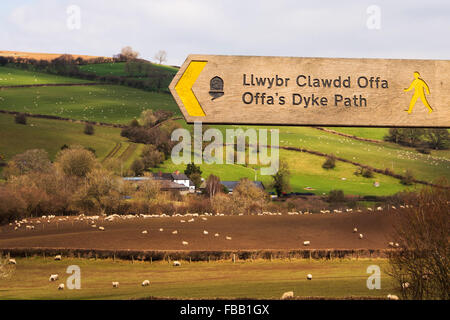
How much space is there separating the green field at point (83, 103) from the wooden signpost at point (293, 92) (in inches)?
6703

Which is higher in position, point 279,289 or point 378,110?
point 378,110

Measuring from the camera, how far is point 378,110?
26.9ft

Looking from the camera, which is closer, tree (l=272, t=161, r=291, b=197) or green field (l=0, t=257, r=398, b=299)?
green field (l=0, t=257, r=398, b=299)

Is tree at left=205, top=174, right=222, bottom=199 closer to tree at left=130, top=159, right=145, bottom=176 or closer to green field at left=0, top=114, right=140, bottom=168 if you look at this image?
tree at left=130, top=159, right=145, bottom=176

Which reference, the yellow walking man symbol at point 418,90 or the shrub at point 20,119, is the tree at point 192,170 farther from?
the yellow walking man symbol at point 418,90

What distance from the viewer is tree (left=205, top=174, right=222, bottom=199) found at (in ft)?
436

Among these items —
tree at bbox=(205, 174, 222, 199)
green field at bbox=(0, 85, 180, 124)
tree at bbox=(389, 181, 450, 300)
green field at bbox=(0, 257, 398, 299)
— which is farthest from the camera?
green field at bbox=(0, 85, 180, 124)

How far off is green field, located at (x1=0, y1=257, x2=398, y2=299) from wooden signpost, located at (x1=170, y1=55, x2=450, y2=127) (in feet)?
87.7

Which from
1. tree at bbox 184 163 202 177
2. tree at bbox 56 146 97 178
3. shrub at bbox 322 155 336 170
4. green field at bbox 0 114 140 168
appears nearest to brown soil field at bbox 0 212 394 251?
tree at bbox 56 146 97 178

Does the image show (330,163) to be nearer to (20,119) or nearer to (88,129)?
(88,129)

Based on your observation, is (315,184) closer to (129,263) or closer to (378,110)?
(129,263)

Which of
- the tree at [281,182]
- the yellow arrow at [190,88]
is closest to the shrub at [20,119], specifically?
the tree at [281,182]

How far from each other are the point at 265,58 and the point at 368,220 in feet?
235
